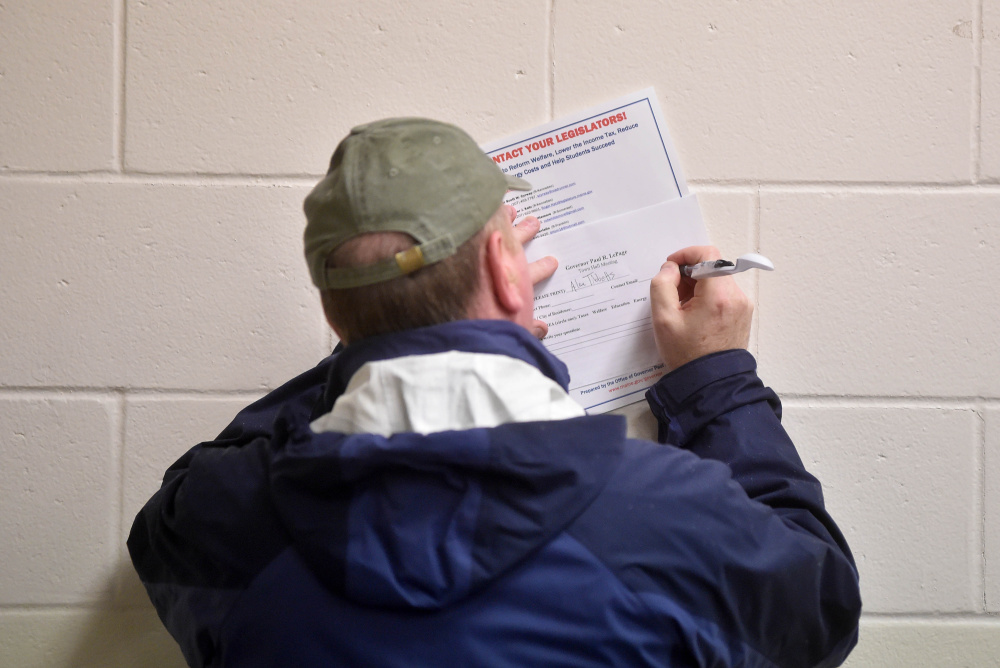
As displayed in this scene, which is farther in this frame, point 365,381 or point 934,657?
point 934,657

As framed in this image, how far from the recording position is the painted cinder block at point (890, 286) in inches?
44.9

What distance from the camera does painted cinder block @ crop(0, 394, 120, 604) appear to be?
3.82 ft

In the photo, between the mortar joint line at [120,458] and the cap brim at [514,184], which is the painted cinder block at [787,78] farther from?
the mortar joint line at [120,458]

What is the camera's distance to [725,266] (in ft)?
3.30

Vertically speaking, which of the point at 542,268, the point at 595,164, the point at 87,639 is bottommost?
A: the point at 87,639

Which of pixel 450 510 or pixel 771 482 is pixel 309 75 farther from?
pixel 771 482

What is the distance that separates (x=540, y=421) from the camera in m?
0.68

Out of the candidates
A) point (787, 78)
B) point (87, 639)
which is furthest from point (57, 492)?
point (787, 78)

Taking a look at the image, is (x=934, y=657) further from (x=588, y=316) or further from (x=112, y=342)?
(x=112, y=342)

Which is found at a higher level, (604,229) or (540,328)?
(604,229)

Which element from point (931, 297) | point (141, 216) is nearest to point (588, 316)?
point (931, 297)

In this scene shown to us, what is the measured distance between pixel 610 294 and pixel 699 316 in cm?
14

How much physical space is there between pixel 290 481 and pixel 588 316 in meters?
0.55

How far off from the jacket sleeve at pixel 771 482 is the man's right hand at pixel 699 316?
27 mm
